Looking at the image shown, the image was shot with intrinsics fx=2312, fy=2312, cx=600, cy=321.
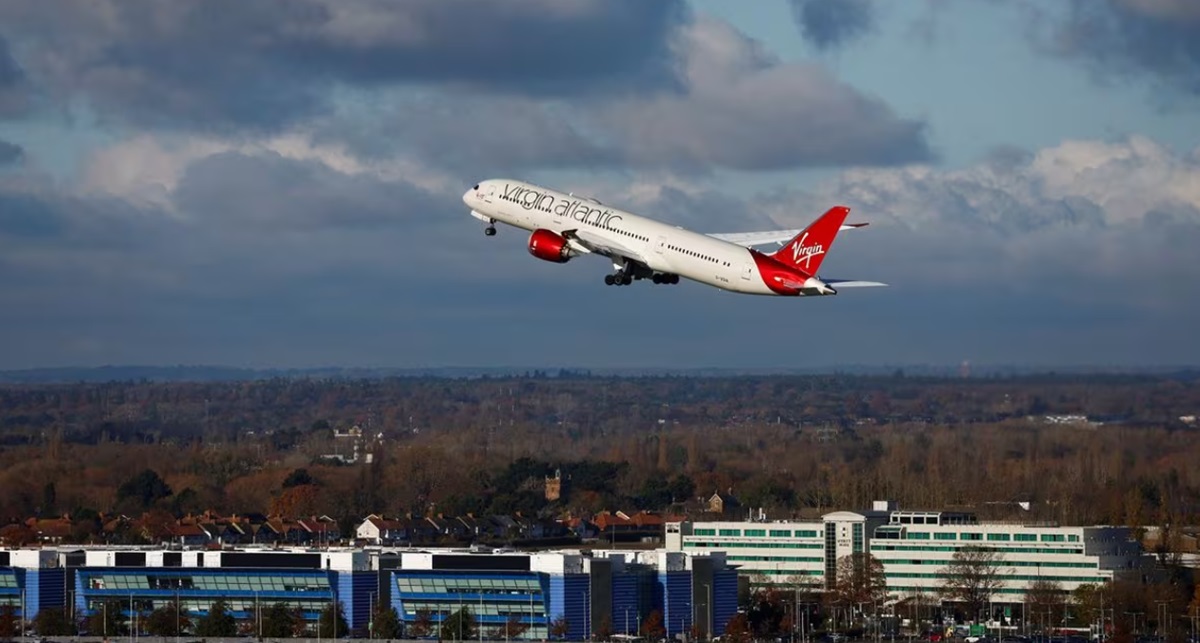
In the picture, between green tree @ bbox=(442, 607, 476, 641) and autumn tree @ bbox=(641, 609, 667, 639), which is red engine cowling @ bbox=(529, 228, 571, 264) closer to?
green tree @ bbox=(442, 607, 476, 641)

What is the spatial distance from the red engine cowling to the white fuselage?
1.91 ft

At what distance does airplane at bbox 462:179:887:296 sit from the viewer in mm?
88500

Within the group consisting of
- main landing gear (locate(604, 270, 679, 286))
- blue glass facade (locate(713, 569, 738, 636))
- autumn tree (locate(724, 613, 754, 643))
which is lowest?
autumn tree (locate(724, 613, 754, 643))

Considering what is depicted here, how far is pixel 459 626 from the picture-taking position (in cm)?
12988

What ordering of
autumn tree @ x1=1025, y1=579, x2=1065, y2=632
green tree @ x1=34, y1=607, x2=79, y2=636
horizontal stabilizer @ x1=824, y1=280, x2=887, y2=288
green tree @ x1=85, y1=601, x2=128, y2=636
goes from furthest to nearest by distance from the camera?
autumn tree @ x1=1025, y1=579, x2=1065, y2=632 → green tree @ x1=85, y1=601, x2=128, y2=636 → green tree @ x1=34, y1=607, x2=79, y2=636 → horizontal stabilizer @ x1=824, y1=280, x2=887, y2=288

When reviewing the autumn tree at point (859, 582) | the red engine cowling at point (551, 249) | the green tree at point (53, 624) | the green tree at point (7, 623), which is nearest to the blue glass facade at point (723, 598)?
the autumn tree at point (859, 582)

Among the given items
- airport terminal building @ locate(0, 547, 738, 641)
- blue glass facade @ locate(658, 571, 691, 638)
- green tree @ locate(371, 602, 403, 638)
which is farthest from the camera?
blue glass facade @ locate(658, 571, 691, 638)

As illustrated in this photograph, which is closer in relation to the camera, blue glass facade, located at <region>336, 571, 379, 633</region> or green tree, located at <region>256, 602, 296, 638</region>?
green tree, located at <region>256, 602, 296, 638</region>

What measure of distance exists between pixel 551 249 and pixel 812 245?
11333 millimetres

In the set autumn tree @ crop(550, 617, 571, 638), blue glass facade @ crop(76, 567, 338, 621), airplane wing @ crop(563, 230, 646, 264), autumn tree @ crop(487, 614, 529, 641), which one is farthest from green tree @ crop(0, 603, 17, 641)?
airplane wing @ crop(563, 230, 646, 264)

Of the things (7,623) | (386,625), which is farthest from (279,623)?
(7,623)

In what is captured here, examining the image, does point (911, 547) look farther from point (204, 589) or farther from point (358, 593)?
point (204, 589)

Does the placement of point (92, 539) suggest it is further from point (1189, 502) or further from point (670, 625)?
point (1189, 502)

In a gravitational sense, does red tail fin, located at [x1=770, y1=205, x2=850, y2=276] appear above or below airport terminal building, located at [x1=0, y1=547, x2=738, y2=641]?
above
